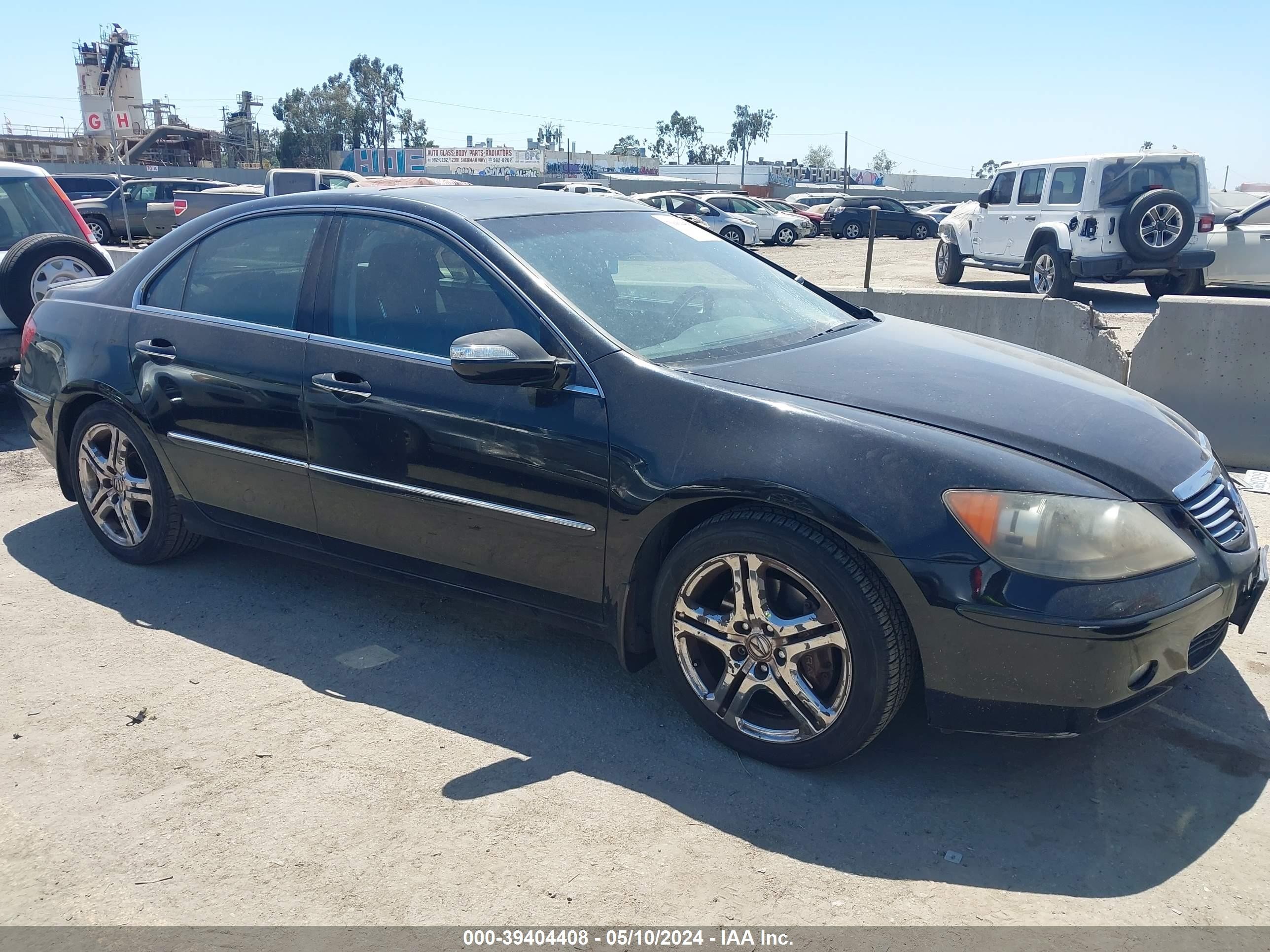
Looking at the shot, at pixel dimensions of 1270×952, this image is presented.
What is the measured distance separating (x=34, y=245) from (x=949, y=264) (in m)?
14.7

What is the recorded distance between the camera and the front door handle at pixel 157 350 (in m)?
4.30

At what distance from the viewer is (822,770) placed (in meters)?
3.07

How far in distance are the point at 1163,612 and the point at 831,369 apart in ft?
3.90

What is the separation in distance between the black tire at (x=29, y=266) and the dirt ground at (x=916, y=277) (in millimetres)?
7346

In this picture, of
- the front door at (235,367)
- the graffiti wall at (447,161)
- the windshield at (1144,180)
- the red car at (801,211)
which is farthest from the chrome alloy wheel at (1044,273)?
the graffiti wall at (447,161)

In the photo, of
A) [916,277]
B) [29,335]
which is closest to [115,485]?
[29,335]

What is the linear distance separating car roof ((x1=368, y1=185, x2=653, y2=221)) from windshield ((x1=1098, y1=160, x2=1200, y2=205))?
11.1 m

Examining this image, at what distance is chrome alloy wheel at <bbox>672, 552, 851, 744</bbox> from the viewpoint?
9.62ft

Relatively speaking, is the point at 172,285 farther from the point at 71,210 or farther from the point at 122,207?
the point at 122,207

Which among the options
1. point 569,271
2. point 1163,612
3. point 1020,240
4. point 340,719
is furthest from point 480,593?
point 1020,240

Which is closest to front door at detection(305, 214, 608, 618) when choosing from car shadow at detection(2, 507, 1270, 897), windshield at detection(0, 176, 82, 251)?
car shadow at detection(2, 507, 1270, 897)

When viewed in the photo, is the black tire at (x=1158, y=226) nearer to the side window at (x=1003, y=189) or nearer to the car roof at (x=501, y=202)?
the side window at (x=1003, y=189)

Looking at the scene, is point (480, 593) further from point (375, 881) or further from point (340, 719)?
point (375, 881)

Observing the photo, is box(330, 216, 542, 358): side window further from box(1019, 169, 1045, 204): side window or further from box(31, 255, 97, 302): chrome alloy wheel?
box(1019, 169, 1045, 204): side window
